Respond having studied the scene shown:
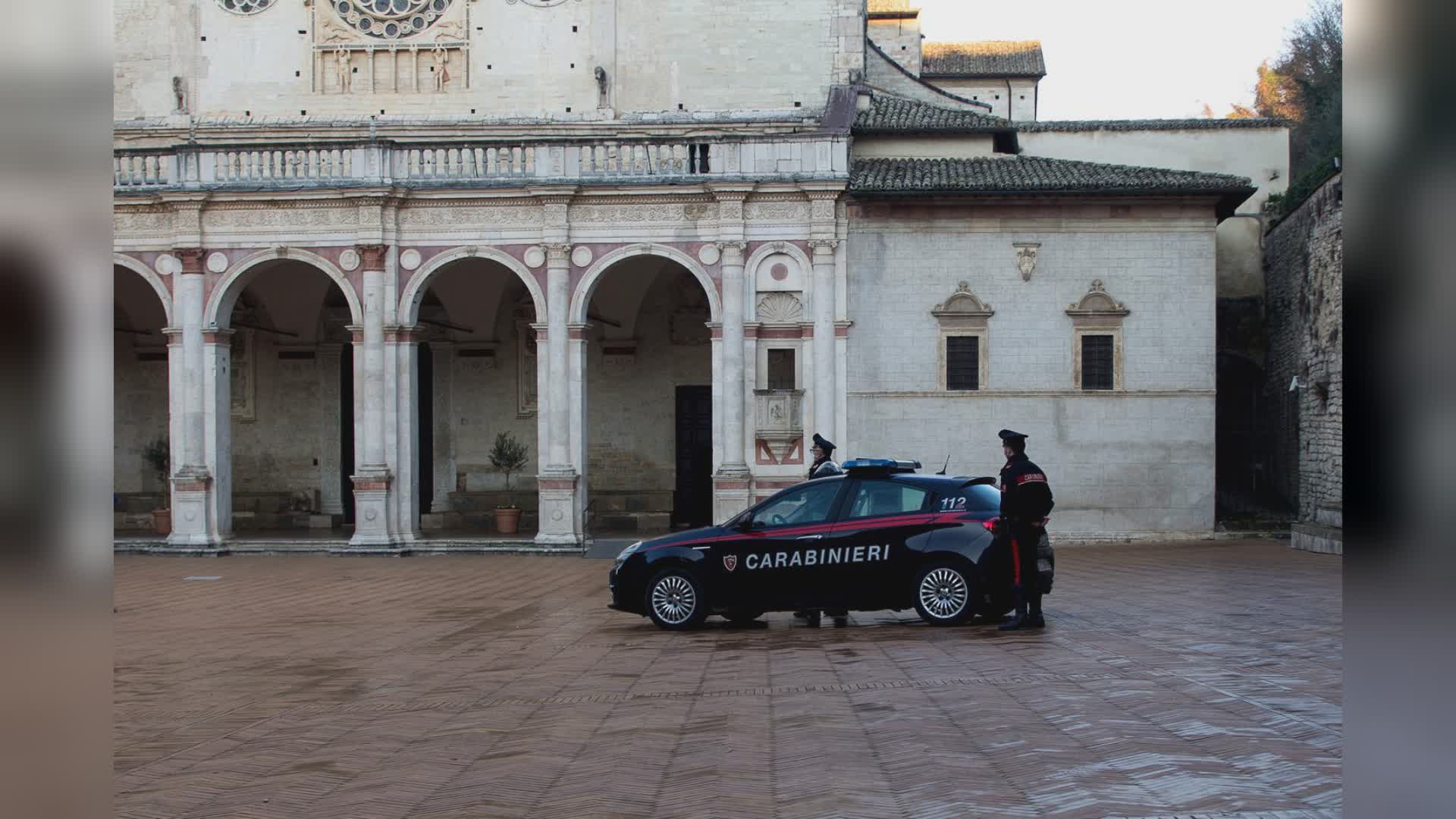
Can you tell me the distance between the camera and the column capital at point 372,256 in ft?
87.5

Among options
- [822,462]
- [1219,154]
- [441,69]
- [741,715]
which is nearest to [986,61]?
[1219,154]

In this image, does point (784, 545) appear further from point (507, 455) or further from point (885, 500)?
point (507, 455)

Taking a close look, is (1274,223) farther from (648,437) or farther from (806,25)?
(648,437)

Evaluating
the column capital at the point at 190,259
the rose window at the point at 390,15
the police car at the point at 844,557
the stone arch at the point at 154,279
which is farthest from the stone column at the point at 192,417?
the police car at the point at 844,557

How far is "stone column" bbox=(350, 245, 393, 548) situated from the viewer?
87.5ft

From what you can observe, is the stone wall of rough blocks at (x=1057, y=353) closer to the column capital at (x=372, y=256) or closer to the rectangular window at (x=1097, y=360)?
the rectangular window at (x=1097, y=360)

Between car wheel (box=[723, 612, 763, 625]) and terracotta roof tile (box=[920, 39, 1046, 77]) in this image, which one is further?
terracotta roof tile (box=[920, 39, 1046, 77])

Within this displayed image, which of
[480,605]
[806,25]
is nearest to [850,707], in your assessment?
[480,605]

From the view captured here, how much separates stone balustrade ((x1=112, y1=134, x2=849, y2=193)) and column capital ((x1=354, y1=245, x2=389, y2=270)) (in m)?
1.24

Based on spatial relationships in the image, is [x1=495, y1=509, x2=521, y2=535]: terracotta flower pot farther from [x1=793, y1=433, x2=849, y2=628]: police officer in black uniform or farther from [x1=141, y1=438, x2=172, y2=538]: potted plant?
[x1=793, y1=433, x2=849, y2=628]: police officer in black uniform

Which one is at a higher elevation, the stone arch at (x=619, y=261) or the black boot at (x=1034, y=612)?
the stone arch at (x=619, y=261)

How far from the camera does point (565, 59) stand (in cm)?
3156

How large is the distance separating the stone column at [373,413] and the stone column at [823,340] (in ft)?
27.9

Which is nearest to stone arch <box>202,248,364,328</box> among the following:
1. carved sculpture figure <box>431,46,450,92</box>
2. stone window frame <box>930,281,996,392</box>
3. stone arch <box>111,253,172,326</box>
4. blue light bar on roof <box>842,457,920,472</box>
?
stone arch <box>111,253,172,326</box>
